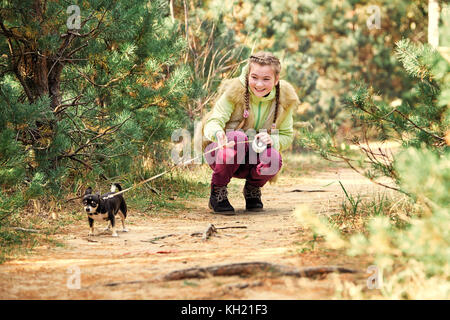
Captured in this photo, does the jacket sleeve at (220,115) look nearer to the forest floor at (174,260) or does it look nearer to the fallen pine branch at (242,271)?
the forest floor at (174,260)

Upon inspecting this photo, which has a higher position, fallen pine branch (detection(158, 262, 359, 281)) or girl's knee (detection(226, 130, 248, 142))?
girl's knee (detection(226, 130, 248, 142))

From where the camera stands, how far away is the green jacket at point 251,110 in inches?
180

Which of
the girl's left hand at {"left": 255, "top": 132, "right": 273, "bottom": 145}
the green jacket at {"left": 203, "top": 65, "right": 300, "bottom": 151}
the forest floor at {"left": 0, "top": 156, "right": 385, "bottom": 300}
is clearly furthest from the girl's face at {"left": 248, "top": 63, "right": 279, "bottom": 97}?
the forest floor at {"left": 0, "top": 156, "right": 385, "bottom": 300}

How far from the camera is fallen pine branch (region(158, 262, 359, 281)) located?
2338 millimetres

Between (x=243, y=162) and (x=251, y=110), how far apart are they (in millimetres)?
455

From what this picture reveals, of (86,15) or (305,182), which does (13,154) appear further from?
(305,182)

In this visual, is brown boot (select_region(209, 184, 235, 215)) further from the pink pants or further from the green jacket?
the green jacket

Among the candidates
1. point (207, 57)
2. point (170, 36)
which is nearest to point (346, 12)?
point (207, 57)

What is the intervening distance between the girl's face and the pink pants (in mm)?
401

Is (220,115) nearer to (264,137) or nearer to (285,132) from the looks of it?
(264,137)

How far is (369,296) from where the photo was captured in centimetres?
206

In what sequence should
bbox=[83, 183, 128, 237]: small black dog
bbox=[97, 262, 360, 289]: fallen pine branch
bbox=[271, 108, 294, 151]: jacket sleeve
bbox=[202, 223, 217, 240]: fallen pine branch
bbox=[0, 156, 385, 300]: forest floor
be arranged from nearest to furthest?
1. bbox=[0, 156, 385, 300]: forest floor
2. bbox=[97, 262, 360, 289]: fallen pine branch
3. bbox=[202, 223, 217, 240]: fallen pine branch
4. bbox=[83, 183, 128, 237]: small black dog
5. bbox=[271, 108, 294, 151]: jacket sleeve

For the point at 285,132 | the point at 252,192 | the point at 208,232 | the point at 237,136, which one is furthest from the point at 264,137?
the point at 208,232

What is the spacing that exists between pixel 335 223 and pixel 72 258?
161 cm
